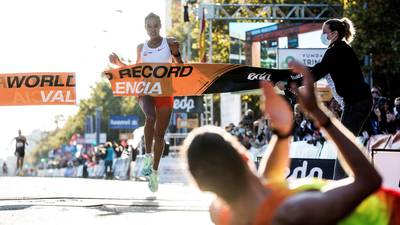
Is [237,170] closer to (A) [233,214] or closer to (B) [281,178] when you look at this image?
(A) [233,214]

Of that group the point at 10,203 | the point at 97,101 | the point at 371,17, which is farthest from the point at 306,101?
the point at 97,101

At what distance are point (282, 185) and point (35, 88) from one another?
7.63 m

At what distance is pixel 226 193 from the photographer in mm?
2779

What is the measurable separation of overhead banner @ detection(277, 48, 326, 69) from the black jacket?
65.8ft

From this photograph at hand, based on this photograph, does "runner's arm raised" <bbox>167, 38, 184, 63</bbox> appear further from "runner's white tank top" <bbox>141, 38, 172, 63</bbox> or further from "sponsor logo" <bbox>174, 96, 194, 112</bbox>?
"sponsor logo" <bbox>174, 96, 194, 112</bbox>

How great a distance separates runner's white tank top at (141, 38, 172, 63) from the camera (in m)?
8.82

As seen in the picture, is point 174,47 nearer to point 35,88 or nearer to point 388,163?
point 35,88

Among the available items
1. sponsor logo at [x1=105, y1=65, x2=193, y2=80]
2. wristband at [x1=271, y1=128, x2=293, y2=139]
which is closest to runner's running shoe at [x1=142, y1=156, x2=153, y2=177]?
sponsor logo at [x1=105, y1=65, x2=193, y2=80]

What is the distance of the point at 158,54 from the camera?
885 cm

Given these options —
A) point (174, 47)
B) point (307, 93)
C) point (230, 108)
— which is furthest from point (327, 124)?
point (230, 108)

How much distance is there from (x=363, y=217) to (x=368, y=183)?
0.16 m

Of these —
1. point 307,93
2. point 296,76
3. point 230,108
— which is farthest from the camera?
point 230,108

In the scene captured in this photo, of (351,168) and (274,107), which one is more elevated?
(274,107)

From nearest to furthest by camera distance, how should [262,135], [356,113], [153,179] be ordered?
1. [356,113]
2. [153,179]
3. [262,135]
